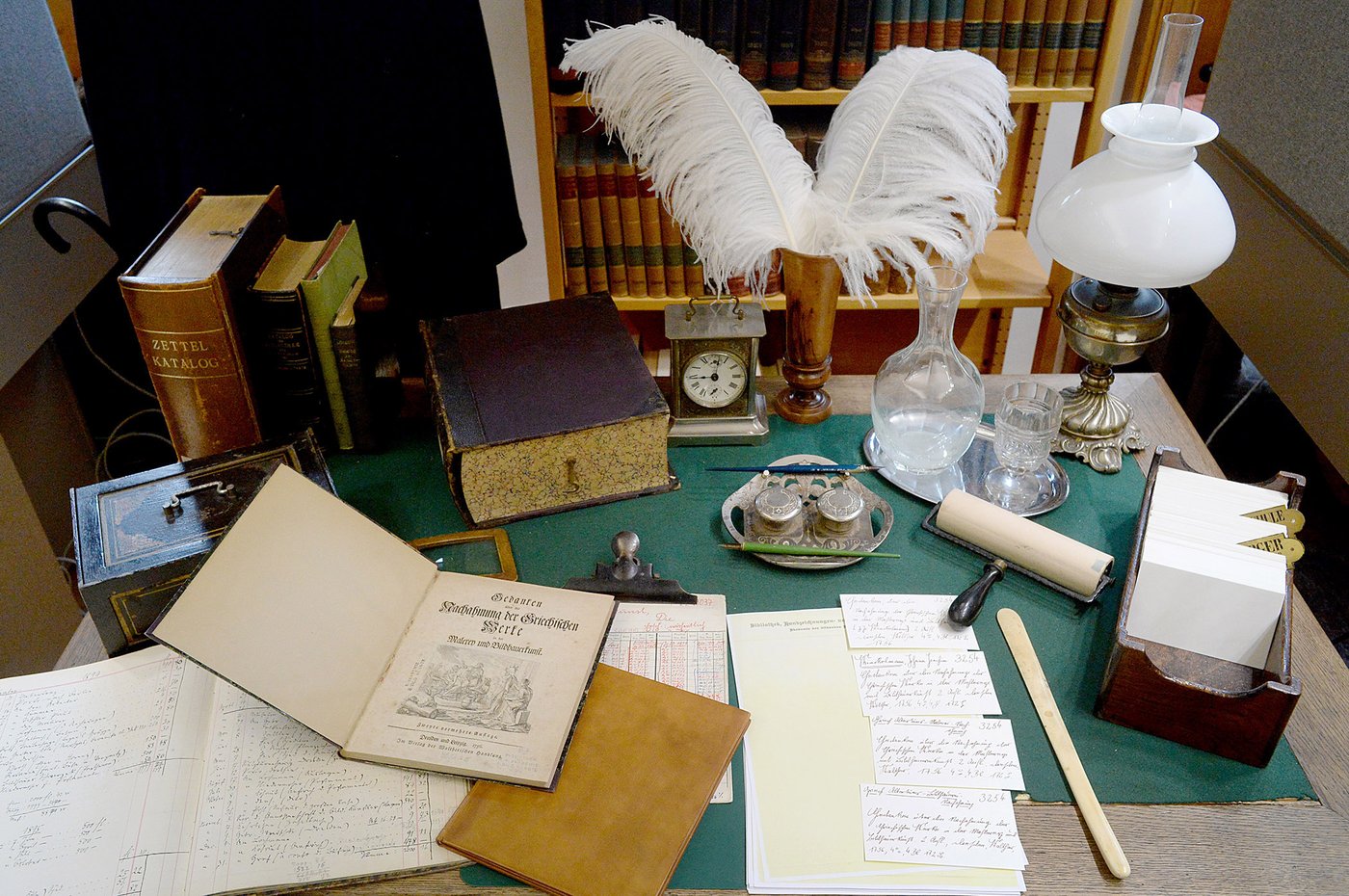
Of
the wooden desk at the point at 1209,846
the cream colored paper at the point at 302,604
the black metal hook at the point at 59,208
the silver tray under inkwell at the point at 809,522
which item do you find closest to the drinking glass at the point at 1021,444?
the silver tray under inkwell at the point at 809,522

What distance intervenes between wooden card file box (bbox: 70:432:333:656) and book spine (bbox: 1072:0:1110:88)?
1.64m

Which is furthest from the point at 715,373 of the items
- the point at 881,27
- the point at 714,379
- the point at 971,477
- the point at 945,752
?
the point at 881,27

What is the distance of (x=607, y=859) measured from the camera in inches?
34.5

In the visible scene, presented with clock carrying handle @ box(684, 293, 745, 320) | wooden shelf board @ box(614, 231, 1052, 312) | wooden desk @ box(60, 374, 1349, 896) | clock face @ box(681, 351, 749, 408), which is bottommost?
wooden shelf board @ box(614, 231, 1052, 312)

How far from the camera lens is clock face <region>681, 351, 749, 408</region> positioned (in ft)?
4.41

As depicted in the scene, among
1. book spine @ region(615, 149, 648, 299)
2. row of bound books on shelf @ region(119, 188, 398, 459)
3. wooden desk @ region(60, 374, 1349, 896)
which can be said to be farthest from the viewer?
book spine @ region(615, 149, 648, 299)

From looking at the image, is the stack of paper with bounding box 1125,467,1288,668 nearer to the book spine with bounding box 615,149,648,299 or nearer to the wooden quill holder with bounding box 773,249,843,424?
the wooden quill holder with bounding box 773,249,843,424

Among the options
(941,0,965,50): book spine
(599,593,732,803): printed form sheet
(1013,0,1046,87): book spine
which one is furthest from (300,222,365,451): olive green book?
(1013,0,1046,87): book spine

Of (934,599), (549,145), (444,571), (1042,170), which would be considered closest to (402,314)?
(549,145)

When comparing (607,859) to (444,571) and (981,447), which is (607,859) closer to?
(444,571)

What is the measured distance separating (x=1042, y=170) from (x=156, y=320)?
2.05 meters

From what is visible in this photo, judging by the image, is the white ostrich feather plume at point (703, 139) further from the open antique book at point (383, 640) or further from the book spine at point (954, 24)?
the book spine at point (954, 24)

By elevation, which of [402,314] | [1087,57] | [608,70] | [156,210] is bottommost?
[402,314]

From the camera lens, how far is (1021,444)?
1.26 meters
